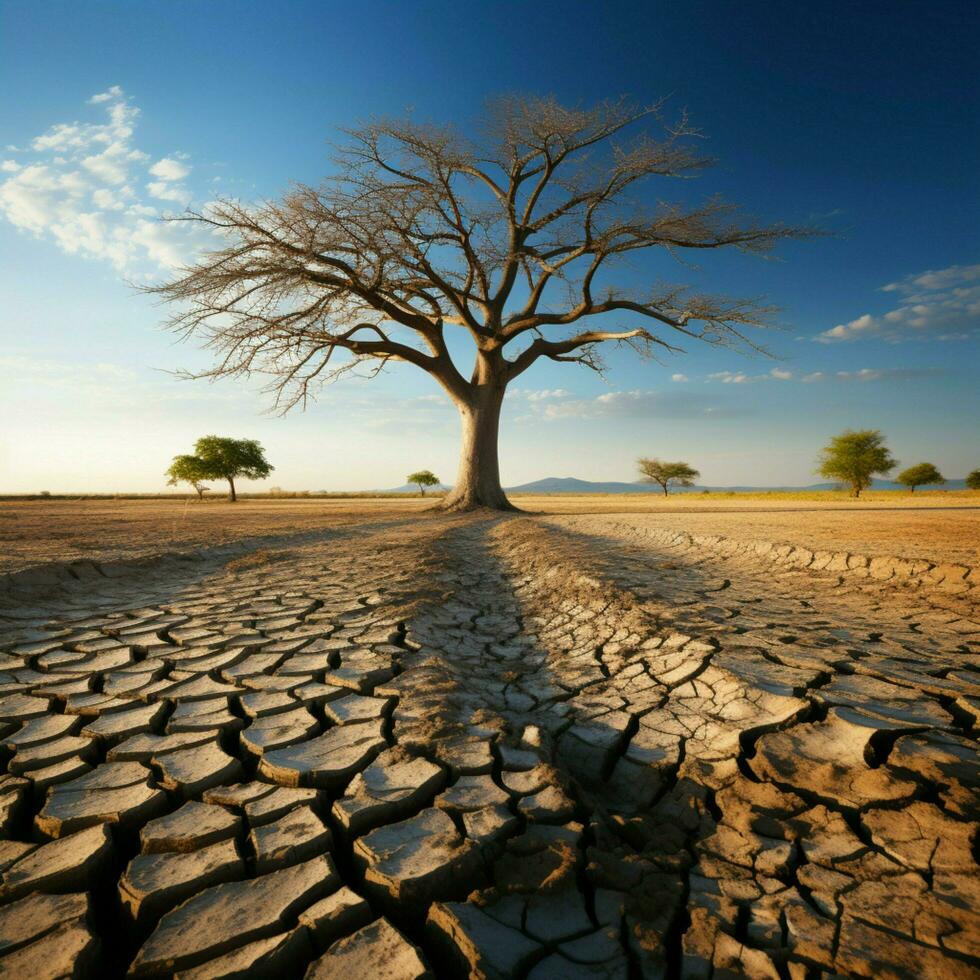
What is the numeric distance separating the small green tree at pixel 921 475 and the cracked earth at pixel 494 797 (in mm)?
52369

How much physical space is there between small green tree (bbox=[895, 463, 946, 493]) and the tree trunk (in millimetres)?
45633

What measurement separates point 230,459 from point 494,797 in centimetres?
3007

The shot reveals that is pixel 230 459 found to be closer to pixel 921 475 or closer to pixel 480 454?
pixel 480 454

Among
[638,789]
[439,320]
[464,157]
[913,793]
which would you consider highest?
[464,157]

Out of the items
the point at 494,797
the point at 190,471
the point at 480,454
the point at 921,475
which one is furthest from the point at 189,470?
the point at 921,475

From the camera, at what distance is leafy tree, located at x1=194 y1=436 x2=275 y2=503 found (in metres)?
27.1

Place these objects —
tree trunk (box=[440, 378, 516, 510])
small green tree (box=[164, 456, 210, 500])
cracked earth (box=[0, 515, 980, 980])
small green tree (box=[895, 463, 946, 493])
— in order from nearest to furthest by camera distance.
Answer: cracked earth (box=[0, 515, 980, 980]), tree trunk (box=[440, 378, 516, 510]), small green tree (box=[164, 456, 210, 500]), small green tree (box=[895, 463, 946, 493])

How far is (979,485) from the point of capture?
44.0 metres

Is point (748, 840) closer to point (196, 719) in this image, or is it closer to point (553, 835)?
point (553, 835)

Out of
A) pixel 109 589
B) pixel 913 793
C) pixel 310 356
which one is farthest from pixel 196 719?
pixel 310 356

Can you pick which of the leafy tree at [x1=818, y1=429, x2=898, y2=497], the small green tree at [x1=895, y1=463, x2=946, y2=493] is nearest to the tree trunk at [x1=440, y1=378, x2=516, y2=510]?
the leafy tree at [x1=818, y1=429, x2=898, y2=497]

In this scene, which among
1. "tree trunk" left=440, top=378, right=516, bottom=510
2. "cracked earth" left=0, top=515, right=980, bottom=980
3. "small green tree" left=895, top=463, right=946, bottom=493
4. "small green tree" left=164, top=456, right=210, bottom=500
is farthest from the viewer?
"small green tree" left=895, top=463, right=946, bottom=493

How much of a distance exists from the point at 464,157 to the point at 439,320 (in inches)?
147

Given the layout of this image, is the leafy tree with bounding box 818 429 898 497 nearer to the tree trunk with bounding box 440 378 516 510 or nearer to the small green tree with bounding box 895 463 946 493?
the small green tree with bounding box 895 463 946 493
